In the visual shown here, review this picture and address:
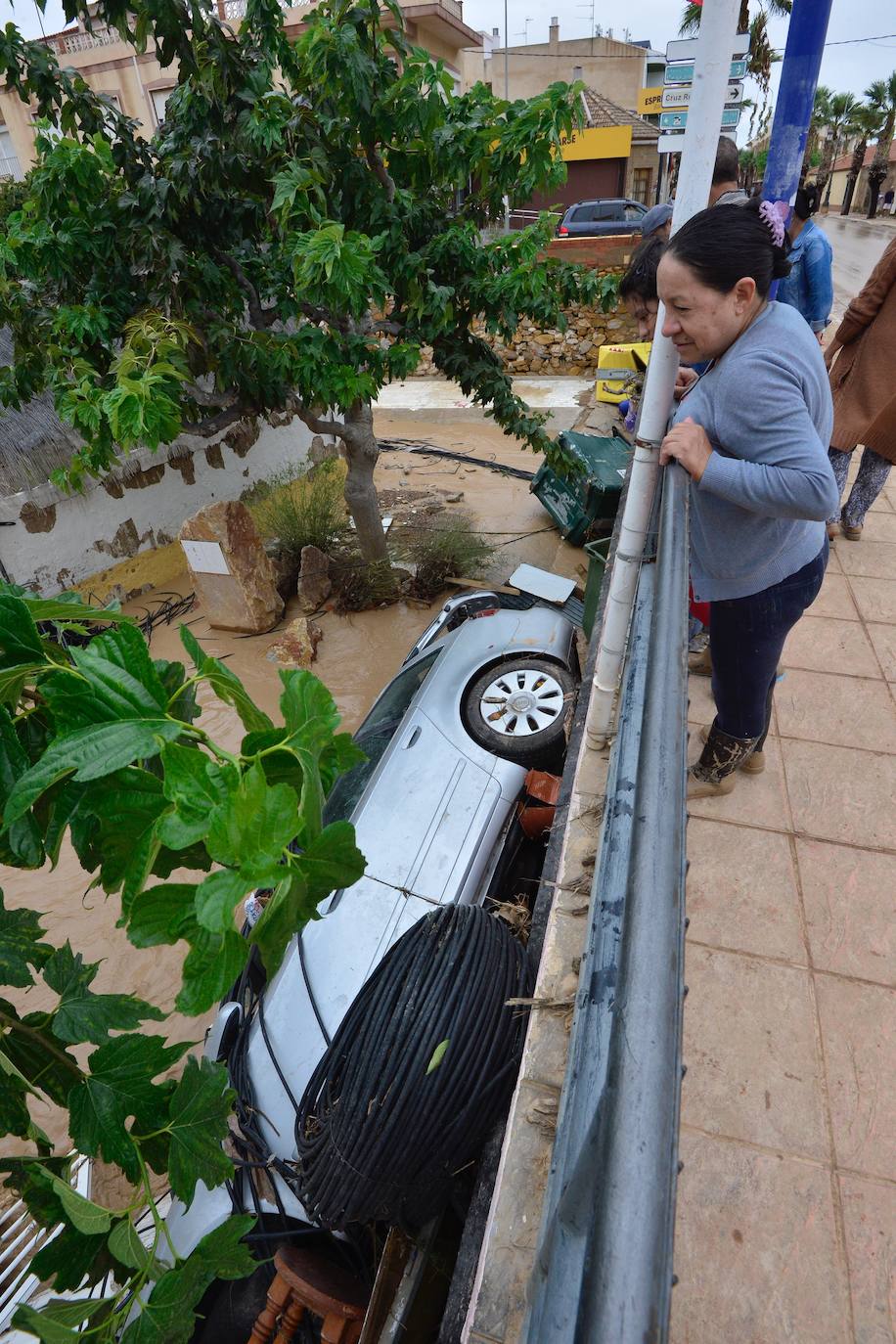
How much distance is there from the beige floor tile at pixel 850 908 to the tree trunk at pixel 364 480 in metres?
5.42

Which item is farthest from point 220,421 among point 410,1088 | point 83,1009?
point 83,1009

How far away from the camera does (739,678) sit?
7.20 feet

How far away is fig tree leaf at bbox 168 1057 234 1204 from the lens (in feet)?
2.81

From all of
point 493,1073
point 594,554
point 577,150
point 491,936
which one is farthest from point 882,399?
point 577,150

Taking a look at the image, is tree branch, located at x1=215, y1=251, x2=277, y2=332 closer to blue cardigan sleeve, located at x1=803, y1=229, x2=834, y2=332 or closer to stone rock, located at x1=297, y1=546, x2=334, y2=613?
stone rock, located at x1=297, y1=546, x2=334, y2=613

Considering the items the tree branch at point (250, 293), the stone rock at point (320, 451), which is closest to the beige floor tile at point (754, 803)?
the tree branch at point (250, 293)

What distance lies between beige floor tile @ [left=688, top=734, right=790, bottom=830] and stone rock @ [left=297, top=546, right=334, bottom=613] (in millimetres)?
5381

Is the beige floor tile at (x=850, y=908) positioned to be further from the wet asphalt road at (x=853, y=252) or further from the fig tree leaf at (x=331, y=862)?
the wet asphalt road at (x=853, y=252)

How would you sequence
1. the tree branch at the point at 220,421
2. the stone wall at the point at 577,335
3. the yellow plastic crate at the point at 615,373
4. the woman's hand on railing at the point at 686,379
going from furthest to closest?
the stone wall at the point at 577,335 → the yellow plastic crate at the point at 615,373 → the tree branch at the point at 220,421 → the woman's hand on railing at the point at 686,379

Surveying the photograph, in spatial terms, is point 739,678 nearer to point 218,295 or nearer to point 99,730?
point 99,730

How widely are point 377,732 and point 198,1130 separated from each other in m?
2.96

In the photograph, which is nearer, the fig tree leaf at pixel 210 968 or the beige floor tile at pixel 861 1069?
the fig tree leaf at pixel 210 968

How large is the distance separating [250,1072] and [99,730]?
7.74ft

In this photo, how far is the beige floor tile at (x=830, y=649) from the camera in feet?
9.95
